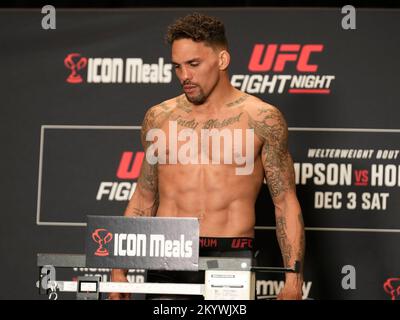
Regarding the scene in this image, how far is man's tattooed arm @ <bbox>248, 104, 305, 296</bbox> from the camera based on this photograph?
324 centimetres

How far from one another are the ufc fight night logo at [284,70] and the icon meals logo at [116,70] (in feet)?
1.05

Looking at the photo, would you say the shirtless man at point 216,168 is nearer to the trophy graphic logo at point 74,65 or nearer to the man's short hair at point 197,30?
the man's short hair at point 197,30

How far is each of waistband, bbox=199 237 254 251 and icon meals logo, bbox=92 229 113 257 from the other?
0.84 metres

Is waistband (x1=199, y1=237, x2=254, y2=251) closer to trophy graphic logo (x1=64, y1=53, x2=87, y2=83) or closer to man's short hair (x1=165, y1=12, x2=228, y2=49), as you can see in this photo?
man's short hair (x1=165, y1=12, x2=228, y2=49)

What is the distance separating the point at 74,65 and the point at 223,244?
4.26ft

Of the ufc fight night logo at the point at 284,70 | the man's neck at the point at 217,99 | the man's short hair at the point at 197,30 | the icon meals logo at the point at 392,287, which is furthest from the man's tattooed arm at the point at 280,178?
the icon meals logo at the point at 392,287

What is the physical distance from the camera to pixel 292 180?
11.0 feet

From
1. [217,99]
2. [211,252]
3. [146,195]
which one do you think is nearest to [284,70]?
[217,99]

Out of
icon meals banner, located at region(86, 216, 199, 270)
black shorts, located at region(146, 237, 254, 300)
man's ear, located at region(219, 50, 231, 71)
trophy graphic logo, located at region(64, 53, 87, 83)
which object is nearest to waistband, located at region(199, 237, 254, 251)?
black shorts, located at region(146, 237, 254, 300)

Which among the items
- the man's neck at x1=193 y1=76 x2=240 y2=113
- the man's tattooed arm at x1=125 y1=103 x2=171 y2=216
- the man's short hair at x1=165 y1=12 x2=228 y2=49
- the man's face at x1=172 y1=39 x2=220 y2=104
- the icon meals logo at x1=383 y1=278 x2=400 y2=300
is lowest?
the icon meals logo at x1=383 y1=278 x2=400 y2=300

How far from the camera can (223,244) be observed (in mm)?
3262

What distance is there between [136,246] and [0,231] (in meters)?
1.88
